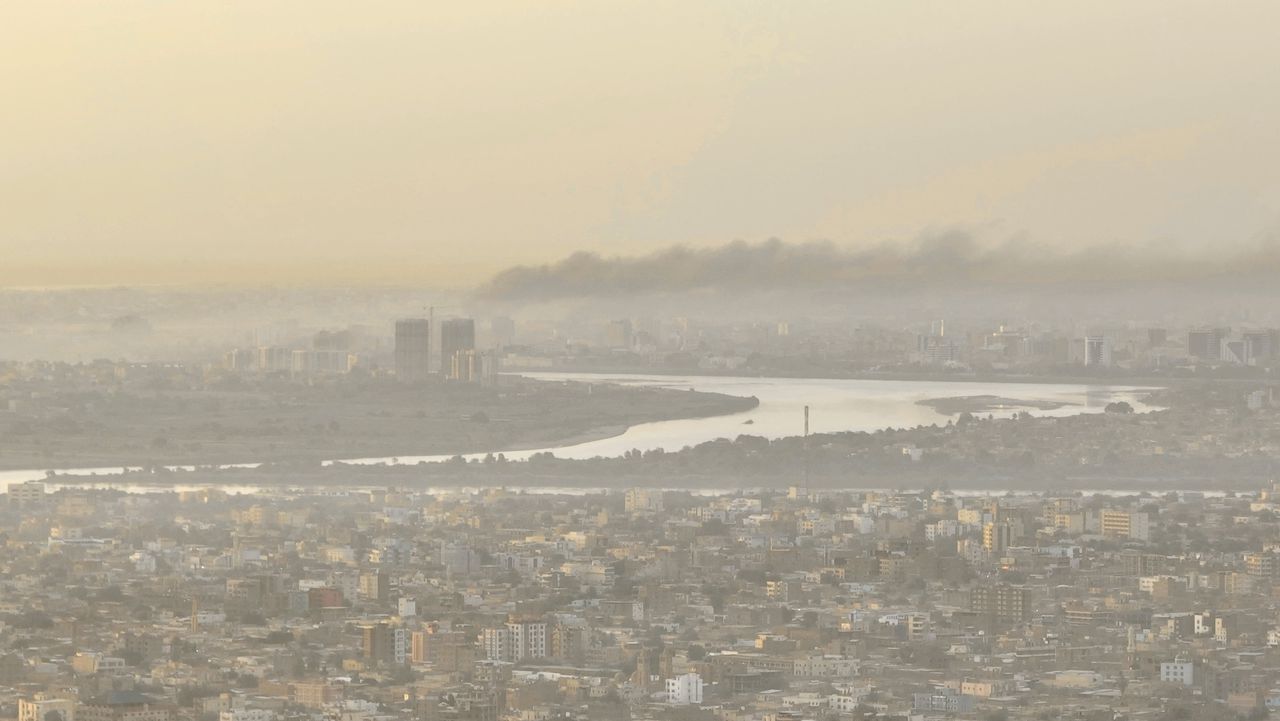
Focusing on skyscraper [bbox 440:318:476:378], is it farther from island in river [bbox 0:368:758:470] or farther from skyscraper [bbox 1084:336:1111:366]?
skyscraper [bbox 1084:336:1111:366]

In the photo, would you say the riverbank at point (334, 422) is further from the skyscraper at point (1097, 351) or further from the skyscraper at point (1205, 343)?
the skyscraper at point (1205, 343)

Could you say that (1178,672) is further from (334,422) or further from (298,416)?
(298,416)

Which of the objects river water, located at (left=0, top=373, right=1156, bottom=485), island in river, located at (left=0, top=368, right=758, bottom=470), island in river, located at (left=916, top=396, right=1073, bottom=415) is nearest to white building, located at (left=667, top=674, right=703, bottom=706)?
river water, located at (left=0, top=373, right=1156, bottom=485)

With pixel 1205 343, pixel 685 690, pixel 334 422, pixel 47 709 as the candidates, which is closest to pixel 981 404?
pixel 1205 343

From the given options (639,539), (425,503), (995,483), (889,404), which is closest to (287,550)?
(639,539)

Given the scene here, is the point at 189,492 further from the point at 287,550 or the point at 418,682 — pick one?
the point at 418,682
